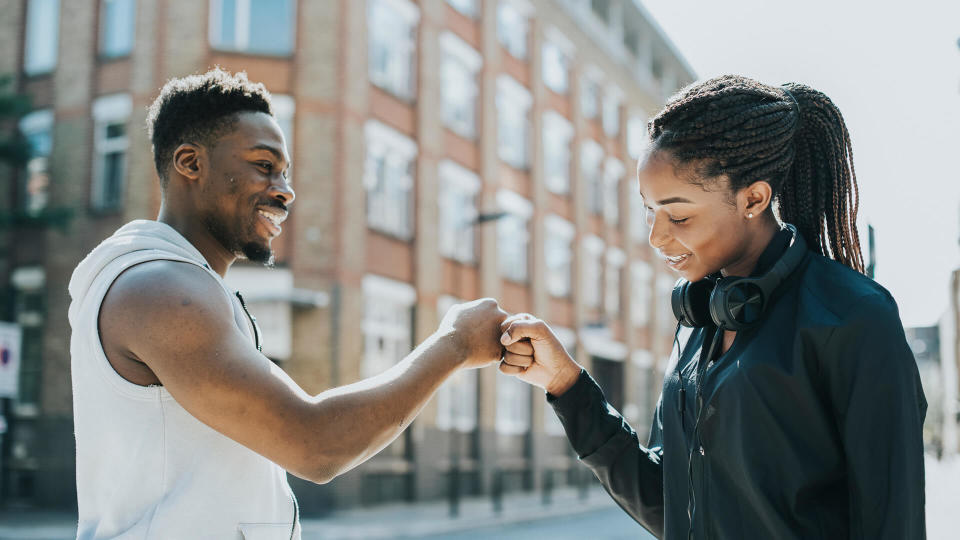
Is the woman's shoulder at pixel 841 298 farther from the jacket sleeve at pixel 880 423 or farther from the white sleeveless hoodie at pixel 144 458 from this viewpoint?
the white sleeveless hoodie at pixel 144 458

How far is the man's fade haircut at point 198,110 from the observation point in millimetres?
2354

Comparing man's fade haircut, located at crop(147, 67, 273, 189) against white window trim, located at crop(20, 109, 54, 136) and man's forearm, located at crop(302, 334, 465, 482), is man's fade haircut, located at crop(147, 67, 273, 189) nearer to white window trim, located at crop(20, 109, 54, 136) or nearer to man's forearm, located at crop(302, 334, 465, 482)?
man's forearm, located at crop(302, 334, 465, 482)

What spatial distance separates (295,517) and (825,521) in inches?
44.6

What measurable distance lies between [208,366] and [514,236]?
986 inches

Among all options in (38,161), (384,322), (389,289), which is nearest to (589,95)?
(389,289)

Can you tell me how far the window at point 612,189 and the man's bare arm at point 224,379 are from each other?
104 feet

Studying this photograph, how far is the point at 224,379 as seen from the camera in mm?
1814

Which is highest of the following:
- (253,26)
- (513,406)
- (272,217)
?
(253,26)

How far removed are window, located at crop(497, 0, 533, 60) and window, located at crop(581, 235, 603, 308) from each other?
7.09 metres

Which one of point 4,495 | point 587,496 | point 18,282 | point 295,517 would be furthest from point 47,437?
point 295,517

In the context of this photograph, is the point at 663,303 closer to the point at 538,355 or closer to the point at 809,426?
the point at 538,355

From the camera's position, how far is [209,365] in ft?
5.96

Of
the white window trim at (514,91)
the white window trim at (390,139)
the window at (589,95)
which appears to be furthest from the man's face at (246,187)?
the window at (589,95)

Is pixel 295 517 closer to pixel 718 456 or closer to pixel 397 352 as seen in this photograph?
pixel 718 456
